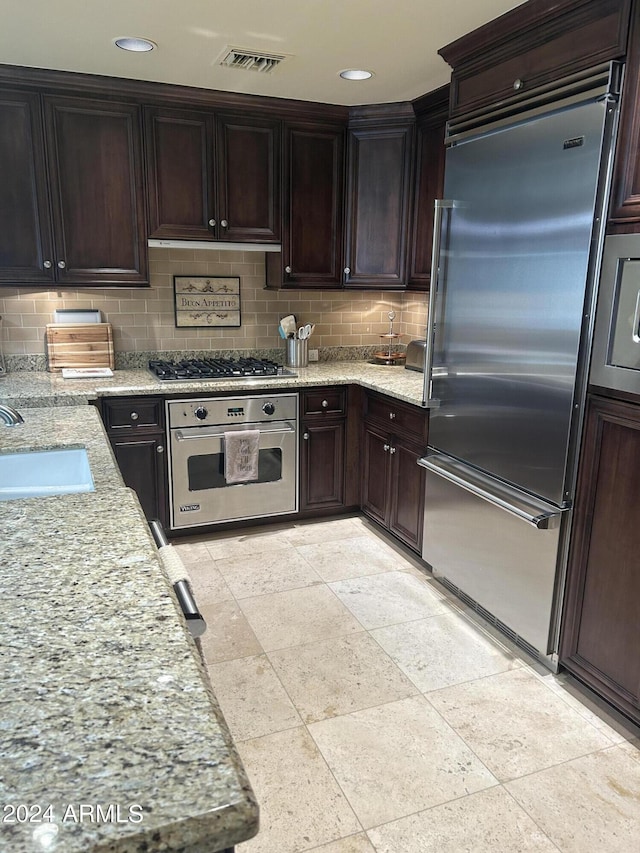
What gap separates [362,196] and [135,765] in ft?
12.0

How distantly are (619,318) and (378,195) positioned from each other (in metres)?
2.17

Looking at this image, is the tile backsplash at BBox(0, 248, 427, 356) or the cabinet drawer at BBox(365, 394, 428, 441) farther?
the tile backsplash at BBox(0, 248, 427, 356)

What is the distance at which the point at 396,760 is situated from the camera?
202 cm

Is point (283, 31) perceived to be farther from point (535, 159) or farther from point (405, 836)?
point (405, 836)

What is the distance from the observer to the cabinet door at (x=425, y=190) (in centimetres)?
351

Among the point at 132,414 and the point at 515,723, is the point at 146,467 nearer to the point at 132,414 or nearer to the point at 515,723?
the point at 132,414

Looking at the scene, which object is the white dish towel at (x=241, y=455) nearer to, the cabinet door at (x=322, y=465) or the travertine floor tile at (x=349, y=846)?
the cabinet door at (x=322, y=465)

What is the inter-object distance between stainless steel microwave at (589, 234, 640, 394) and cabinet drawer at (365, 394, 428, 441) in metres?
1.14

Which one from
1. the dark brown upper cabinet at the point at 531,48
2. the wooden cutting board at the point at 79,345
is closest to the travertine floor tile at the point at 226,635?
the wooden cutting board at the point at 79,345

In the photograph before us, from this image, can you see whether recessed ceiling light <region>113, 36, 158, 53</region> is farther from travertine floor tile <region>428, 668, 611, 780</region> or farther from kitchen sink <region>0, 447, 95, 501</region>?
travertine floor tile <region>428, 668, 611, 780</region>

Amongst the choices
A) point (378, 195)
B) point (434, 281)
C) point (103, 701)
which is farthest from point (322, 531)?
point (103, 701)

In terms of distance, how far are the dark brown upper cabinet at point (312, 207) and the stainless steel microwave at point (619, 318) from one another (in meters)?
2.10

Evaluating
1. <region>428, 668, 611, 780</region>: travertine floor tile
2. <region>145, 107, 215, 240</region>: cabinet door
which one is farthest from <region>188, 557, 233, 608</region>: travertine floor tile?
<region>145, 107, 215, 240</region>: cabinet door

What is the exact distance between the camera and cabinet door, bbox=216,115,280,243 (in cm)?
357
